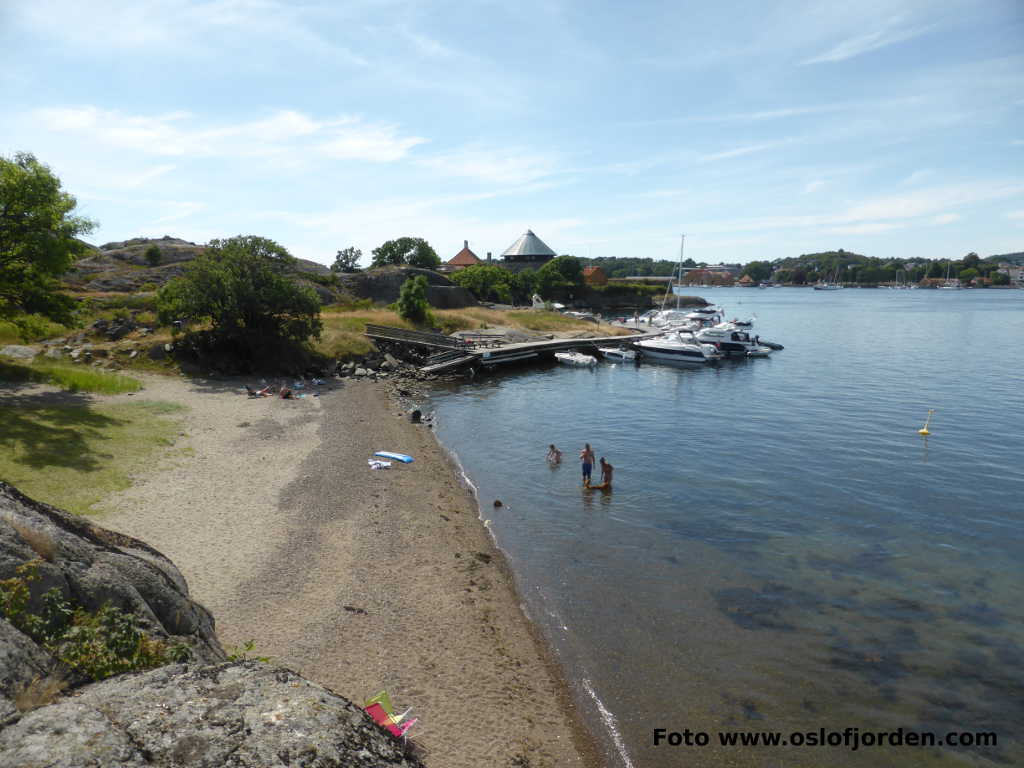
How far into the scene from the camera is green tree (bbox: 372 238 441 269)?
374 ft

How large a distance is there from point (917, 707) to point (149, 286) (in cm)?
7385

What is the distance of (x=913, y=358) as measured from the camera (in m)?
65.0

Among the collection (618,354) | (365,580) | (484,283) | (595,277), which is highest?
(595,277)

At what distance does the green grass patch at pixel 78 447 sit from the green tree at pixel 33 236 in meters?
5.96

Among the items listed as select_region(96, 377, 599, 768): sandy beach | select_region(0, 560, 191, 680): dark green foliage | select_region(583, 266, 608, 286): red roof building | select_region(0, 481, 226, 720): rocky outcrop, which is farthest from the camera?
select_region(583, 266, 608, 286): red roof building

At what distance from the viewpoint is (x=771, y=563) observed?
722 inches

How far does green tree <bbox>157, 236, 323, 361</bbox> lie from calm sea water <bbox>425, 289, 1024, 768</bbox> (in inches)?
562

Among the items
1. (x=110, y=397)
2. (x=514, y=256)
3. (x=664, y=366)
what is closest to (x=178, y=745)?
(x=110, y=397)

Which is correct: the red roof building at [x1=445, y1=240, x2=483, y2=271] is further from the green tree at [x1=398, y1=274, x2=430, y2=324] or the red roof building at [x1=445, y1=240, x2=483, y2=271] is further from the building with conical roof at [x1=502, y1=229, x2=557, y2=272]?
the green tree at [x1=398, y1=274, x2=430, y2=324]

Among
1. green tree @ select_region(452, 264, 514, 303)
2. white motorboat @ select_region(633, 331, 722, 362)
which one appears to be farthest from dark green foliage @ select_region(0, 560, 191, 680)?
green tree @ select_region(452, 264, 514, 303)

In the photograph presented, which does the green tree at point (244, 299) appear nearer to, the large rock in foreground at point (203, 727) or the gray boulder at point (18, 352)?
the gray boulder at point (18, 352)

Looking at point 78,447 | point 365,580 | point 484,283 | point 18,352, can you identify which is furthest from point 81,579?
point 484,283

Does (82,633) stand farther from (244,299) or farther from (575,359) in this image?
(575,359)

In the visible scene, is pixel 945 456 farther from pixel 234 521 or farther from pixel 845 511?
pixel 234 521
